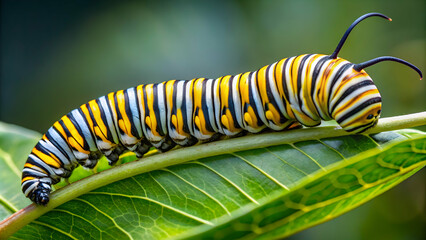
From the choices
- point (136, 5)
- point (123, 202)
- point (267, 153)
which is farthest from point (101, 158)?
point (136, 5)

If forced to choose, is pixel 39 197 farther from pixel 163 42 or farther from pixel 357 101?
pixel 163 42

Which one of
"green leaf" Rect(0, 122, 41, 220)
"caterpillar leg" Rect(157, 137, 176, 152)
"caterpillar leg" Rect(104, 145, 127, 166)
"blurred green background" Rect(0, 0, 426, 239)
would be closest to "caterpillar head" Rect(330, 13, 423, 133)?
"caterpillar leg" Rect(157, 137, 176, 152)

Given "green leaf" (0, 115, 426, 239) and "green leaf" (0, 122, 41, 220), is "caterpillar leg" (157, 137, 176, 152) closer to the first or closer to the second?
"green leaf" (0, 115, 426, 239)

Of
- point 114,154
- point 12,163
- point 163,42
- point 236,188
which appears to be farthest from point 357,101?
point 163,42

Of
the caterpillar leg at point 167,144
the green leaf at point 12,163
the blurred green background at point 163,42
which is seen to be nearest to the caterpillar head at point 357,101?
the caterpillar leg at point 167,144

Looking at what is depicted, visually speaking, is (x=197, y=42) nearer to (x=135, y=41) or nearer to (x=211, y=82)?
(x=135, y=41)

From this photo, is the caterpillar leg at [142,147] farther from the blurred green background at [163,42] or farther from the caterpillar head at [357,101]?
the blurred green background at [163,42]
